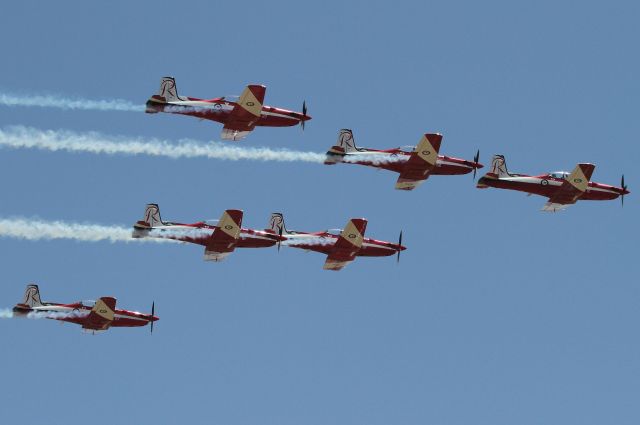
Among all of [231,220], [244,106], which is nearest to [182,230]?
[231,220]

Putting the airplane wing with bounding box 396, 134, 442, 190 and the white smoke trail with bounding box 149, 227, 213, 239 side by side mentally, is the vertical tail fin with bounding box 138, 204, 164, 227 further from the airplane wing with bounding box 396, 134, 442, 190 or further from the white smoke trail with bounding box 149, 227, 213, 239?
the airplane wing with bounding box 396, 134, 442, 190

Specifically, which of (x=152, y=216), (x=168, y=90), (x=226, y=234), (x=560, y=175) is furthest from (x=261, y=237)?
(x=560, y=175)

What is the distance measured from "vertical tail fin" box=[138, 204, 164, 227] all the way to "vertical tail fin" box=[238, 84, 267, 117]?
29.6ft

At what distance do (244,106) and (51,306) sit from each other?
64.4ft

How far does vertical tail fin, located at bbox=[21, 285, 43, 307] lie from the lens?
95.0 meters

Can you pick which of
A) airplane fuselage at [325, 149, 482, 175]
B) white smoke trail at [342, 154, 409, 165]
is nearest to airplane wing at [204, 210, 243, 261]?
airplane fuselage at [325, 149, 482, 175]

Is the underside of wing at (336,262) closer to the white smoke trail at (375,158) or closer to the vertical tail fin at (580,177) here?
the white smoke trail at (375,158)

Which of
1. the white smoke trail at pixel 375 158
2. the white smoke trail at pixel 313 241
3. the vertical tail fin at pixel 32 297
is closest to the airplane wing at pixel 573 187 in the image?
the white smoke trail at pixel 375 158

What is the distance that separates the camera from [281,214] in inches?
3777

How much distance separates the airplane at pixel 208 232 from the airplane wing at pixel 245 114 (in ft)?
21.5

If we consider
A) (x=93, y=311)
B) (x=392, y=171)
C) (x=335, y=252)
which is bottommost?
(x=93, y=311)

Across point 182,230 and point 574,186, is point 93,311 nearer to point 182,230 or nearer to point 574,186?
point 182,230

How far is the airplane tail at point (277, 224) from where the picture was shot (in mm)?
94875

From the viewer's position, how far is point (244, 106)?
9219cm
